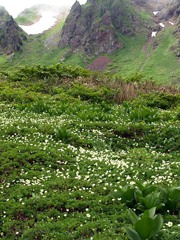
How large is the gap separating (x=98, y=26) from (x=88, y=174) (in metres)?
148

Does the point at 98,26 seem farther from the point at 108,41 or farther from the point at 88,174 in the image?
the point at 88,174

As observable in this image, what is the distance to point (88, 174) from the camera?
393 inches

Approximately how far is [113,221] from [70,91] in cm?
1921

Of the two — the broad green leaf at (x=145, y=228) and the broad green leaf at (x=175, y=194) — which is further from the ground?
the broad green leaf at (x=145, y=228)

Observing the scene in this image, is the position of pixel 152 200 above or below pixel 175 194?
above

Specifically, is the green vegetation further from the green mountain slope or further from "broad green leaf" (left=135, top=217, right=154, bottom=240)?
"broad green leaf" (left=135, top=217, right=154, bottom=240)

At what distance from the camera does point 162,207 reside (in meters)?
7.48

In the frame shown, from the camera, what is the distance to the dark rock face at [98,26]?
14912 cm

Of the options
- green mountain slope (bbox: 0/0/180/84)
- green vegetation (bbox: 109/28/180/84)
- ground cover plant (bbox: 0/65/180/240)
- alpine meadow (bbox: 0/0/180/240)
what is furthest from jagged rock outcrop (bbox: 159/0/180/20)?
ground cover plant (bbox: 0/65/180/240)

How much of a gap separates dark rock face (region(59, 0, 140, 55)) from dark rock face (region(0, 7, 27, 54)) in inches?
812

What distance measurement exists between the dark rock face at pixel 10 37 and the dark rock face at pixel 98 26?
812 inches

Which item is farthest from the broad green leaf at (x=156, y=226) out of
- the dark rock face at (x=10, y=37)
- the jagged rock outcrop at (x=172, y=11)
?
the jagged rock outcrop at (x=172, y=11)

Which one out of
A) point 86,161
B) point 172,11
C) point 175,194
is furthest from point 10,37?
point 175,194

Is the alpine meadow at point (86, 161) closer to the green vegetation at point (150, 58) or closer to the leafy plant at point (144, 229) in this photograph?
the leafy plant at point (144, 229)
